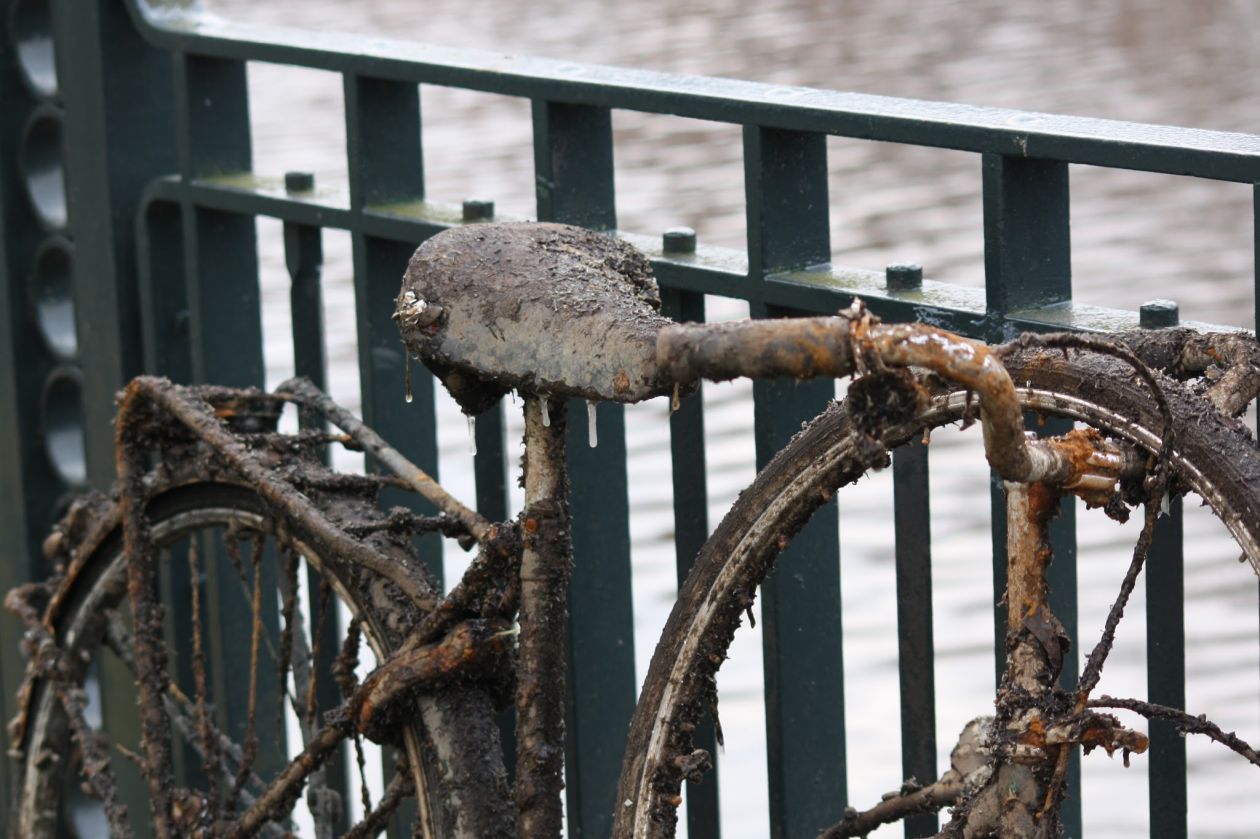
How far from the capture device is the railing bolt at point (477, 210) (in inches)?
109

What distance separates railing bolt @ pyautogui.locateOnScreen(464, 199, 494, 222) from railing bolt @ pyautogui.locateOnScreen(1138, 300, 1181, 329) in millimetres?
996

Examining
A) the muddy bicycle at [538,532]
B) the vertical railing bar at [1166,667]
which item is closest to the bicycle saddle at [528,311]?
the muddy bicycle at [538,532]

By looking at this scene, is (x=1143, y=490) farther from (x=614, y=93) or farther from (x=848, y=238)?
(x=848, y=238)

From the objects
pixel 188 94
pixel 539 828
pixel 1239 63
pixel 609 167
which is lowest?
pixel 539 828

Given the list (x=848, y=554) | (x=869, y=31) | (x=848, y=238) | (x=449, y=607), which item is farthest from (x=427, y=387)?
(x=869, y=31)

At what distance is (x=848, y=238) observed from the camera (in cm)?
704

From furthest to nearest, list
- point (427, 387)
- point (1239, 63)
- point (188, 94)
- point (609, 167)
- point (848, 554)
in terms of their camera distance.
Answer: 1. point (1239, 63)
2. point (848, 554)
3. point (188, 94)
4. point (427, 387)
5. point (609, 167)

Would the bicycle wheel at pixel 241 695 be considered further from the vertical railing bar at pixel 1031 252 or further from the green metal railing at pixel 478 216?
the vertical railing bar at pixel 1031 252

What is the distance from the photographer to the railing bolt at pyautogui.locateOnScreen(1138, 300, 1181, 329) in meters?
2.02

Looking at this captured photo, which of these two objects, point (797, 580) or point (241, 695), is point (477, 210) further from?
point (241, 695)

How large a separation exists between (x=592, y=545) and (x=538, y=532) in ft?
2.20

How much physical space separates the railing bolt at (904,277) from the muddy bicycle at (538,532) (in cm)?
30

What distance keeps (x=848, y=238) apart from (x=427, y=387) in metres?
4.24

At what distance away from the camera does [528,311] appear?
198cm
